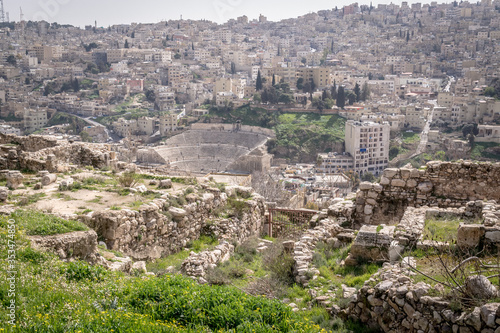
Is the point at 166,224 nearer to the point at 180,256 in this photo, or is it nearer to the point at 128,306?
the point at 180,256

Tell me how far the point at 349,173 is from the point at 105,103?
5088 cm

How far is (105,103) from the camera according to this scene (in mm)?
86125

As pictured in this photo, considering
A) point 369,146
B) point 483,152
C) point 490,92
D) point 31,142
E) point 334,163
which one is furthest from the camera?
point 490,92

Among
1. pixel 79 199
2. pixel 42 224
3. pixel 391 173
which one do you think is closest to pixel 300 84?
pixel 391 173

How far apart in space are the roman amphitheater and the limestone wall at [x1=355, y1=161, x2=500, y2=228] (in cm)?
4935

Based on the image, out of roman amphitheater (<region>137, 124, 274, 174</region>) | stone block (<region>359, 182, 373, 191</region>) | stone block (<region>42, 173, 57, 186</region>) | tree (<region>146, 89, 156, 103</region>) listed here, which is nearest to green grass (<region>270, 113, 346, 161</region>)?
roman amphitheater (<region>137, 124, 274, 174</region>)

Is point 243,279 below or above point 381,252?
below

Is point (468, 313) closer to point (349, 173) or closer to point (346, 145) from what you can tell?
point (349, 173)

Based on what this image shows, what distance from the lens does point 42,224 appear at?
5.92 meters

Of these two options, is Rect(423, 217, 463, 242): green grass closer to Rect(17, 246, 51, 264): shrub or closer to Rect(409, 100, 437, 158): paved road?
Rect(17, 246, 51, 264): shrub

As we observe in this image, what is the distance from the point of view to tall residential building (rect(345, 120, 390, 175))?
58844 millimetres

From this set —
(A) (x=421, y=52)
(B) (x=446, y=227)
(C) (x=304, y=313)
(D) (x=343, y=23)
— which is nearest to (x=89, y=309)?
(C) (x=304, y=313)

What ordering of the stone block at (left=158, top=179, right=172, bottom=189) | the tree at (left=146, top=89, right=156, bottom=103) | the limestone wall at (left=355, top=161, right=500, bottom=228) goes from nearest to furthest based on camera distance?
the limestone wall at (left=355, top=161, right=500, bottom=228), the stone block at (left=158, top=179, right=172, bottom=189), the tree at (left=146, top=89, right=156, bottom=103)

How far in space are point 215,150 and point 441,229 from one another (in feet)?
205
